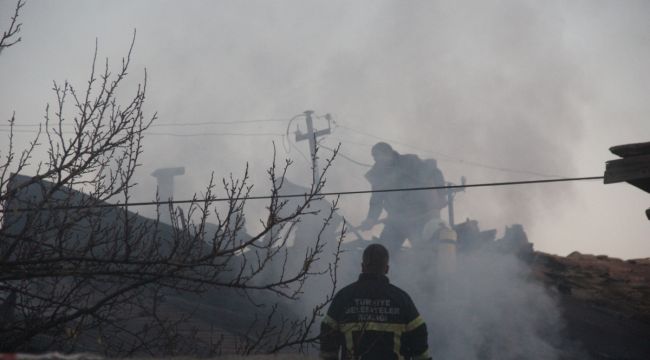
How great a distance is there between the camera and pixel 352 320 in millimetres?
4336

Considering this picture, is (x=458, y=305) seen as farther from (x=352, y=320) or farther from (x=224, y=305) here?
(x=352, y=320)

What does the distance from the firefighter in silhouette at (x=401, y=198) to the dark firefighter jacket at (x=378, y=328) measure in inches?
430

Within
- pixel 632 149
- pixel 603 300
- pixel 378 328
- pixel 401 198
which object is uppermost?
pixel 401 198

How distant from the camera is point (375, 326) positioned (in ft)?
14.1

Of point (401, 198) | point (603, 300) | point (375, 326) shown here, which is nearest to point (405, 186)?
point (401, 198)

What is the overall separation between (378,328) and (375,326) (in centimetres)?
2

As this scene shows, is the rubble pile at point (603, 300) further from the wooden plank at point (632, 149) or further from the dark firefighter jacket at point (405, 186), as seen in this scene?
the wooden plank at point (632, 149)

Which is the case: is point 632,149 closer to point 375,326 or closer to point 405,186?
point 375,326

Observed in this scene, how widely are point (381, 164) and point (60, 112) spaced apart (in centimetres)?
1151

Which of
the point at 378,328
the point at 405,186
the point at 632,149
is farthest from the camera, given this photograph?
the point at 405,186

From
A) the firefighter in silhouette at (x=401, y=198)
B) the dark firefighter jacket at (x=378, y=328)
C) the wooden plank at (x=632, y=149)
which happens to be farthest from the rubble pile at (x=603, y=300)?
the dark firefighter jacket at (x=378, y=328)

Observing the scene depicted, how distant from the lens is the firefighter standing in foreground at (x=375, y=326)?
425 centimetres

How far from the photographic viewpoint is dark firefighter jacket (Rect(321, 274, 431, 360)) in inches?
167

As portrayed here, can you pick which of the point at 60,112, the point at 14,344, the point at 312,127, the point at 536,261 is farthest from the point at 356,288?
the point at 312,127
